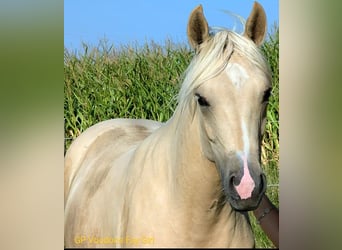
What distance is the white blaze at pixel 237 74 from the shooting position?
1206 mm

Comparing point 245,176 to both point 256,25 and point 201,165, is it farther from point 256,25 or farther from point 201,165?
point 256,25

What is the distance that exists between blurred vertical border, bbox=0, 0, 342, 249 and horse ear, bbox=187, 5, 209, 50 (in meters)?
0.51

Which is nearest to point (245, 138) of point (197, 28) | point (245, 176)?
point (245, 176)

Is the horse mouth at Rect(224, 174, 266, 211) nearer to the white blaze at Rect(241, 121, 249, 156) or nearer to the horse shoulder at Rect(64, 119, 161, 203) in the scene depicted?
the white blaze at Rect(241, 121, 249, 156)

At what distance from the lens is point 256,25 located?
1.32 metres

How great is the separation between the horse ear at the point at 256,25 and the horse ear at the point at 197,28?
14 centimetres

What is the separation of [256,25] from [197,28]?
0.61ft

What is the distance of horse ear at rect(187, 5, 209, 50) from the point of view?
1.26 metres
